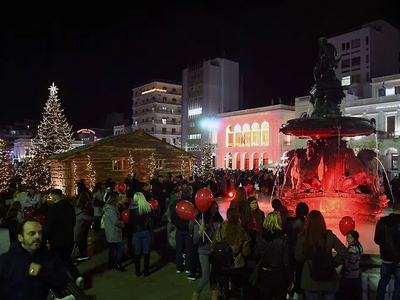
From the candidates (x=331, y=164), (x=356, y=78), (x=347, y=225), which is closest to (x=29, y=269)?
(x=347, y=225)

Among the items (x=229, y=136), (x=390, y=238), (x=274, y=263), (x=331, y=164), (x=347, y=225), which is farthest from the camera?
(x=229, y=136)

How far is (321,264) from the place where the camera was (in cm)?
450

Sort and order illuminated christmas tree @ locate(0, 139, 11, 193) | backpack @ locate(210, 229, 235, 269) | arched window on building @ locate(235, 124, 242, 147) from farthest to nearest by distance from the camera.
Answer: arched window on building @ locate(235, 124, 242, 147)
illuminated christmas tree @ locate(0, 139, 11, 193)
backpack @ locate(210, 229, 235, 269)

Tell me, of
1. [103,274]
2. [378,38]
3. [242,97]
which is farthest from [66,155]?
[242,97]

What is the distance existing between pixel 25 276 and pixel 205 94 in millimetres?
65145

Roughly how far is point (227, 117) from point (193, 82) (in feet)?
47.7

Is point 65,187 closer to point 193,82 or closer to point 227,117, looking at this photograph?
point 227,117

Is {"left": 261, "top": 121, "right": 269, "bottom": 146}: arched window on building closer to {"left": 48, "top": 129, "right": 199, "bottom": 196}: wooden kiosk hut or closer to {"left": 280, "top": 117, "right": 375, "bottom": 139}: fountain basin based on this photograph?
{"left": 48, "top": 129, "right": 199, "bottom": 196}: wooden kiosk hut

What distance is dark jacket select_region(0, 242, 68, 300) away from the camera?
314 cm

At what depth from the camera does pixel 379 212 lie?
1041 cm

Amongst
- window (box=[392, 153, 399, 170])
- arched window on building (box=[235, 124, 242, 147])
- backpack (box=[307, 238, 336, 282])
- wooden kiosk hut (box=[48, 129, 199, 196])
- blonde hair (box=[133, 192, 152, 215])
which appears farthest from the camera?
arched window on building (box=[235, 124, 242, 147])

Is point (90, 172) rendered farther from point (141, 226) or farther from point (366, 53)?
point (366, 53)

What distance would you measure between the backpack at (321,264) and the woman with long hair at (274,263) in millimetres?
345

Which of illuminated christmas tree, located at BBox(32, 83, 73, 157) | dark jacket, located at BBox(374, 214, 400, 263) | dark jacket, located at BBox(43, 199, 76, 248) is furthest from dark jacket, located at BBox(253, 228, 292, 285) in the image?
illuminated christmas tree, located at BBox(32, 83, 73, 157)
